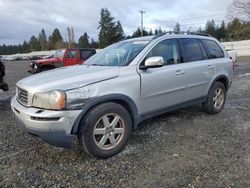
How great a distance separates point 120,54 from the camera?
488 centimetres

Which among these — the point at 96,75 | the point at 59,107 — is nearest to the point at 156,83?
the point at 96,75

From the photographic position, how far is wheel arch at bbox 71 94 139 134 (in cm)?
367

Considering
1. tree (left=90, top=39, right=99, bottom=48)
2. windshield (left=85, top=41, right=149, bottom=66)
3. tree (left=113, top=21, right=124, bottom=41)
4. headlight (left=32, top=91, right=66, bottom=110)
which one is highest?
tree (left=113, top=21, right=124, bottom=41)

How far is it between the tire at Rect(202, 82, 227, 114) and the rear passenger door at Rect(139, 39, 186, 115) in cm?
112

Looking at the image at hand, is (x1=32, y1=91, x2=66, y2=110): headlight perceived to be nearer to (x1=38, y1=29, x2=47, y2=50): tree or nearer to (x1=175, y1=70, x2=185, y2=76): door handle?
(x1=175, y1=70, x2=185, y2=76): door handle

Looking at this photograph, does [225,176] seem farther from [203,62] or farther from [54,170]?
[203,62]

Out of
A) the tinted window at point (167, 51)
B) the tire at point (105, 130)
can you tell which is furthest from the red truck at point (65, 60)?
the tire at point (105, 130)

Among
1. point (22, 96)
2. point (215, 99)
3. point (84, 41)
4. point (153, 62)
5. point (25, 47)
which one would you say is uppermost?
point (84, 41)

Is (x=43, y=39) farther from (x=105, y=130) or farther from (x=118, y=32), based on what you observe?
(x=105, y=130)

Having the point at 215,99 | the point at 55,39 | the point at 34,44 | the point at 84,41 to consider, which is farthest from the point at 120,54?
the point at 34,44

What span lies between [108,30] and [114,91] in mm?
77804

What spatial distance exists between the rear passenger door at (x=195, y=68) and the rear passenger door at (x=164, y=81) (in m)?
0.18

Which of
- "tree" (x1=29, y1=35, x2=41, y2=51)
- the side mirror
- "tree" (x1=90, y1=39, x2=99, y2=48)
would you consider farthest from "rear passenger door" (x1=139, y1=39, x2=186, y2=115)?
"tree" (x1=29, y1=35, x2=41, y2=51)

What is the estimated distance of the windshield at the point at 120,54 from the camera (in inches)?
181
